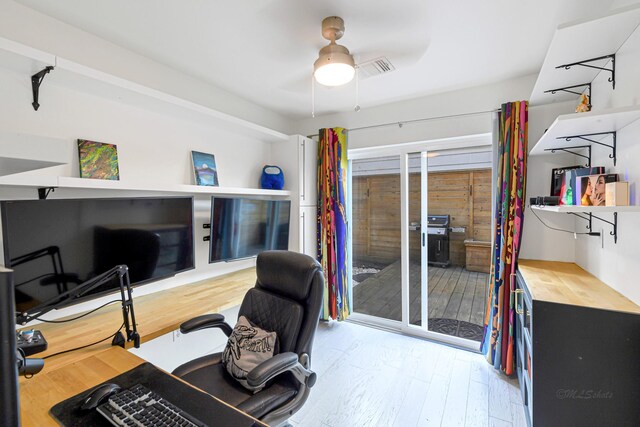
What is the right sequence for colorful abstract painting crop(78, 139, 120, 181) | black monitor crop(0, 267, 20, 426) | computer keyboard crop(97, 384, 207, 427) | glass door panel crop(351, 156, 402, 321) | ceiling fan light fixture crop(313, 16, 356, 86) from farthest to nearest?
glass door panel crop(351, 156, 402, 321), colorful abstract painting crop(78, 139, 120, 181), ceiling fan light fixture crop(313, 16, 356, 86), computer keyboard crop(97, 384, 207, 427), black monitor crop(0, 267, 20, 426)

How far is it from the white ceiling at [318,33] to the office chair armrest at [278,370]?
1770mm

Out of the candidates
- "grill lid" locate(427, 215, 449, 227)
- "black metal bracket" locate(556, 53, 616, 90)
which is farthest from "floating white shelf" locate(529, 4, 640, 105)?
"grill lid" locate(427, 215, 449, 227)

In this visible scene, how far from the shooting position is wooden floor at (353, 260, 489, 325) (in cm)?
315

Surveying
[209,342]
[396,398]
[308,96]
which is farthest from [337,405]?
[308,96]

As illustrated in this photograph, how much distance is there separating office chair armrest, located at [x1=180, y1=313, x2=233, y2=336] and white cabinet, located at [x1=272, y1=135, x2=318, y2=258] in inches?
53.4

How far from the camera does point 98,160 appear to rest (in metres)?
1.82

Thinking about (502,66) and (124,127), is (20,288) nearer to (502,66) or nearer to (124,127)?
(124,127)

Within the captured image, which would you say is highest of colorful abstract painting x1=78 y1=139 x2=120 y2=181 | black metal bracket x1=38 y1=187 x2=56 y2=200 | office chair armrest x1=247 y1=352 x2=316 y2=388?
colorful abstract painting x1=78 y1=139 x2=120 y2=181

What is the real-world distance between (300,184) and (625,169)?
239 centimetres

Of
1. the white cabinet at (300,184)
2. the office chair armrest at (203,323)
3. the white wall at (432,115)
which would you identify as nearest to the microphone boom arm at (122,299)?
the office chair armrest at (203,323)

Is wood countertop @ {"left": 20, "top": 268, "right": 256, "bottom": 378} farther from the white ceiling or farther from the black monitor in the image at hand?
the white ceiling

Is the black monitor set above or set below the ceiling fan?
below

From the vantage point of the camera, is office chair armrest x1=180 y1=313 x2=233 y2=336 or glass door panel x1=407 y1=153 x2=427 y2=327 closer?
office chair armrest x1=180 y1=313 x2=233 y2=336

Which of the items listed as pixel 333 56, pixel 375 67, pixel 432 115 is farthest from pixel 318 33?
pixel 432 115
